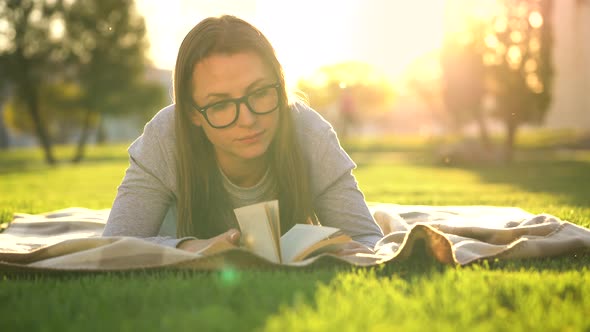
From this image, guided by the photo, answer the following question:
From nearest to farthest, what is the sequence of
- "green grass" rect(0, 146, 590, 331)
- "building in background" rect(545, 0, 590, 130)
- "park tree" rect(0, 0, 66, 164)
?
"green grass" rect(0, 146, 590, 331), "park tree" rect(0, 0, 66, 164), "building in background" rect(545, 0, 590, 130)

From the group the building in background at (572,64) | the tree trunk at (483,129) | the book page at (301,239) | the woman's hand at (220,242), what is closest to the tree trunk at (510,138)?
the tree trunk at (483,129)

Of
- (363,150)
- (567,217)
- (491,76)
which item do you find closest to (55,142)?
(363,150)

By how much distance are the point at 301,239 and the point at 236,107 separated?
2.25ft

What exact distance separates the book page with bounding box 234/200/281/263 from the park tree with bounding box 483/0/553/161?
15.7 m

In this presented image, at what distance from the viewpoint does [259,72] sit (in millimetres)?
2904

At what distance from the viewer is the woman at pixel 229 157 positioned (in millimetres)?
2867

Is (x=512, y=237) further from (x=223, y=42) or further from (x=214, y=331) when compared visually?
(x=214, y=331)

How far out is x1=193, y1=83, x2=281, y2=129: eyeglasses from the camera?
283 cm

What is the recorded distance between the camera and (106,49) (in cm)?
2381

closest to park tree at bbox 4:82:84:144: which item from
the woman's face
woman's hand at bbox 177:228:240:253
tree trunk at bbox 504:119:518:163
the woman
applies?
tree trunk at bbox 504:119:518:163

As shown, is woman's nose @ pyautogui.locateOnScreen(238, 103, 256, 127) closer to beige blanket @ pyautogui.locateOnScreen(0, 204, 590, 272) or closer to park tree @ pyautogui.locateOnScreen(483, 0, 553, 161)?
beige blanket @ pyautogui.locateOnScreen(0, 204, 590, 272)

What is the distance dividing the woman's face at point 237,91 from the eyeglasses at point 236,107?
0.02m

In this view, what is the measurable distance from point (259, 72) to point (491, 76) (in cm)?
1650

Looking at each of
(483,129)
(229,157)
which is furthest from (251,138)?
(483,129)
